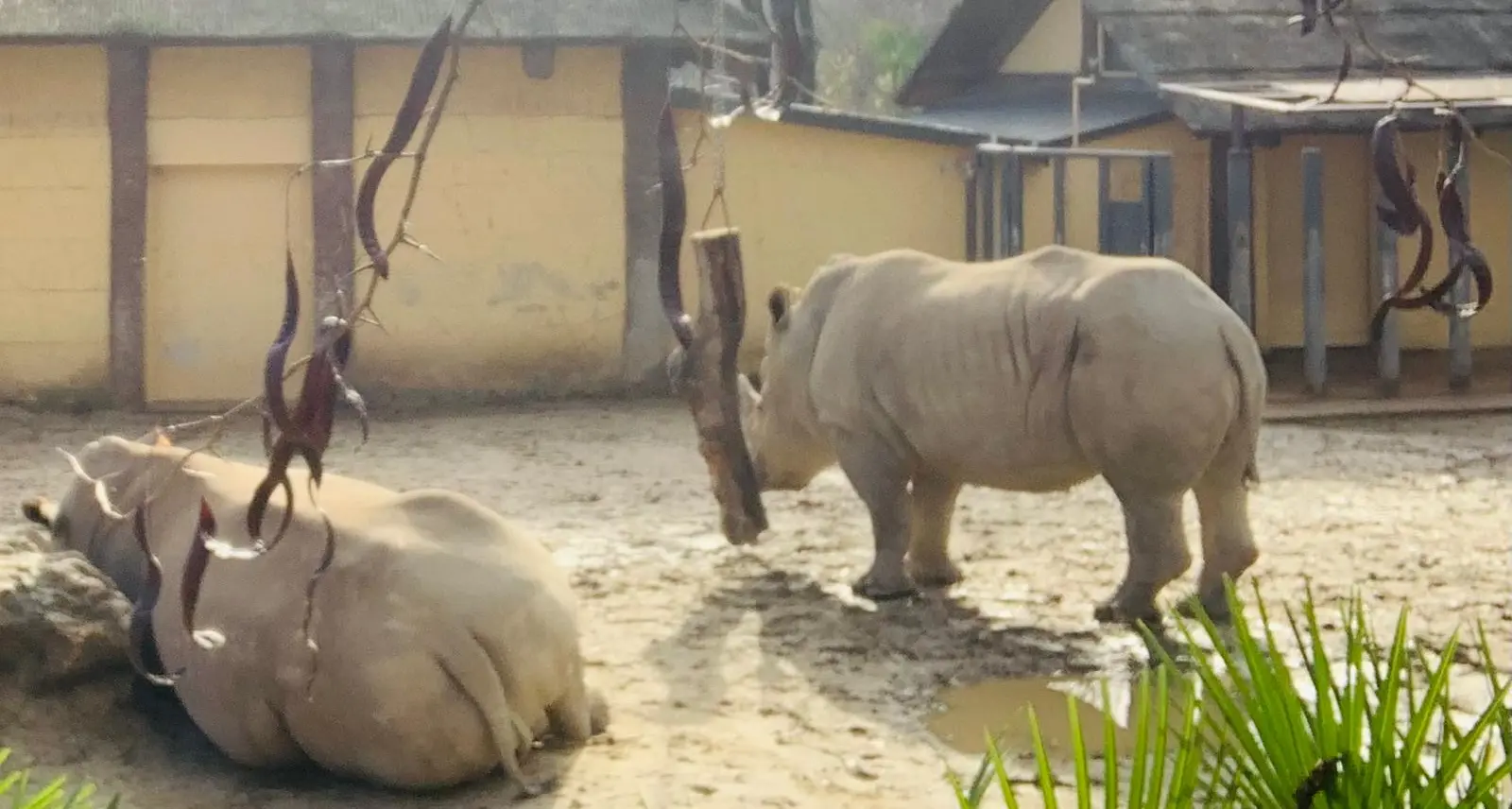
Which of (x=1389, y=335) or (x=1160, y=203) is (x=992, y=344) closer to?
(x=1160, y=203)

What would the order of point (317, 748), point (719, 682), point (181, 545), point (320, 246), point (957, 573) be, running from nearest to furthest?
point (317, 748) → point (181, 545) → point (719, 682) → point (957, 573) → point (320, 246)

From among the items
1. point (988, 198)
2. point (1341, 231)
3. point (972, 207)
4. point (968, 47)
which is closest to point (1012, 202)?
point (988, 198)

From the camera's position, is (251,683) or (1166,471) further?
(1166,471)

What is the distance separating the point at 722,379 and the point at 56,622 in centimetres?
212

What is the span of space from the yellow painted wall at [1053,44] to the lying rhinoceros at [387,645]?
11544mm

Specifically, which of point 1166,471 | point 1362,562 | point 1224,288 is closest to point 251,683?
point 1166,471

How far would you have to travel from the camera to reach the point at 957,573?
651 centimetres

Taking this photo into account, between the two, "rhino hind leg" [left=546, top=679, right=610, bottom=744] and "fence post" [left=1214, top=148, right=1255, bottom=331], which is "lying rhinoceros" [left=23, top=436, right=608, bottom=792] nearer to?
"rhino hind leg" [left=546, top=679, right=610, bottom=744]

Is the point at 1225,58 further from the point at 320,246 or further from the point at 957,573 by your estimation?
the point at 957,573

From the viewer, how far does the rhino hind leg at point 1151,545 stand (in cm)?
549

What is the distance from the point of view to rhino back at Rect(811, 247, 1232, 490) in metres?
5.44

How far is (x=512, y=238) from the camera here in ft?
39.2

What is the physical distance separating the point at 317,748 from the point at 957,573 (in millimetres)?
2932

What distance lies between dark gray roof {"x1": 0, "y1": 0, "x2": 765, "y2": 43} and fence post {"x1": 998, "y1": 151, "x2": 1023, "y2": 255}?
1.80 meters
